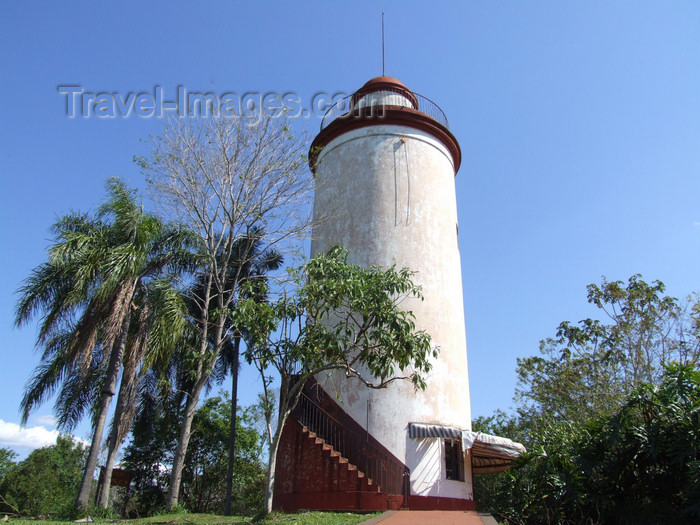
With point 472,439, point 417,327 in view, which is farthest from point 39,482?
point 472,439

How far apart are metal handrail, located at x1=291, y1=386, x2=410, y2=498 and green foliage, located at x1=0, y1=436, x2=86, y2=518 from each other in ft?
54.1

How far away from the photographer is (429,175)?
54.2 ft

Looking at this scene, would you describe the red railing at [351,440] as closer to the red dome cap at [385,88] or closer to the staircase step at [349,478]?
the staircase step at [349,478]

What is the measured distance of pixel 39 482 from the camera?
28.9m

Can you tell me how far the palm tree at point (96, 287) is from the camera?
1319 cm

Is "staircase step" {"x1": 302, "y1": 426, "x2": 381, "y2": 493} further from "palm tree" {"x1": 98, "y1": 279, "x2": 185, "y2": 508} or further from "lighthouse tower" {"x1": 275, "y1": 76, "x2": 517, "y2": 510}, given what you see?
"palm tree" {"x1": 98, "y1": 279, "x2": 185, "y2": 508}

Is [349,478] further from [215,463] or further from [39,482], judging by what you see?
[39,482]

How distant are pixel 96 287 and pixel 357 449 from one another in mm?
7799

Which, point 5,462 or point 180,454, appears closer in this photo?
point 180,454

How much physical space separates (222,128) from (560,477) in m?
11.7

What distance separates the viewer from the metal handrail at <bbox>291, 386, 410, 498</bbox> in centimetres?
1238

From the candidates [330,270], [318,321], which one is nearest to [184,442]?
[318,321]

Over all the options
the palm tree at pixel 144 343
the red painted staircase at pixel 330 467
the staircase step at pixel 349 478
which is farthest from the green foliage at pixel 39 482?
the staircase step at pixel 349 478

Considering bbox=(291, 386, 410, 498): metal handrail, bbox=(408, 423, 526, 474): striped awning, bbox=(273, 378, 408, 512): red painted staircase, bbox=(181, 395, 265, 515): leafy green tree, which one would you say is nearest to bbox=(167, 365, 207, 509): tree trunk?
bbox=(273, 378, 408, 512): red painted staircase
